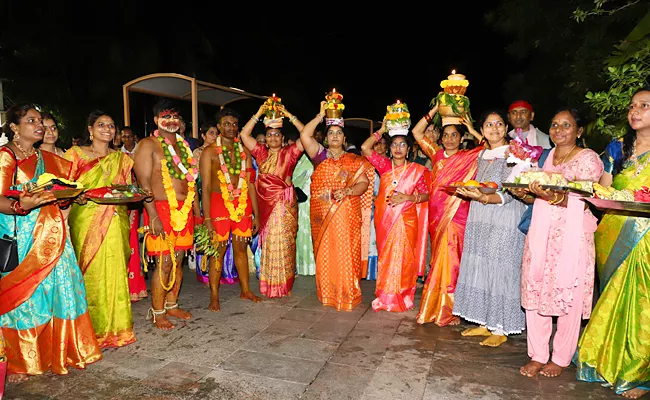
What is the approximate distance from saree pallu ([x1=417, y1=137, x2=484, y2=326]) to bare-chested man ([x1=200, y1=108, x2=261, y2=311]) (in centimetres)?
208

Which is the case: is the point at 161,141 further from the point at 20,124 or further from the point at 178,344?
the point at 178,344

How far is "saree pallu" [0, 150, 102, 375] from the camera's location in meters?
3.51

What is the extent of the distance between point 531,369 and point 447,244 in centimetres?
139

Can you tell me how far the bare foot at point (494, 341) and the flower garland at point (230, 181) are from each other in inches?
110

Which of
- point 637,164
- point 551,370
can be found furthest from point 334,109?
point 551,370

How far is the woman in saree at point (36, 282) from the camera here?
3496 millimetres

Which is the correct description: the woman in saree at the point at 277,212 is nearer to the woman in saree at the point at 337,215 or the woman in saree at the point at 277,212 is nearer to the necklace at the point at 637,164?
the woman in saree at the point at 337,215

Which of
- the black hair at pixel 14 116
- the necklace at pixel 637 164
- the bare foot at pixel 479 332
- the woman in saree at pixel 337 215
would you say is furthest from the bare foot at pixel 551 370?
the black hair at pixel 14 116

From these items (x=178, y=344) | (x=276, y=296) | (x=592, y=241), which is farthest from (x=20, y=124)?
(x=592, y=241)

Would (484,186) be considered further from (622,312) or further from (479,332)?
(479,332)

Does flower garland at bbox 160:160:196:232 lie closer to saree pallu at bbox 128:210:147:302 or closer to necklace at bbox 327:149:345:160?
saree pallu at bbox 128:210:147:302

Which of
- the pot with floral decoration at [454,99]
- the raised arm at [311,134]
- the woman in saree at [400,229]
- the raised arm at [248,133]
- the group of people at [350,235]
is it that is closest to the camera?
the group of people at [350,235]

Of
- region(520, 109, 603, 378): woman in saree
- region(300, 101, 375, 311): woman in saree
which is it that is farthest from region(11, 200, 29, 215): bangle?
region(520, 109, 603, 378): woman in saree

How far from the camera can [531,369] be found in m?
3.67
